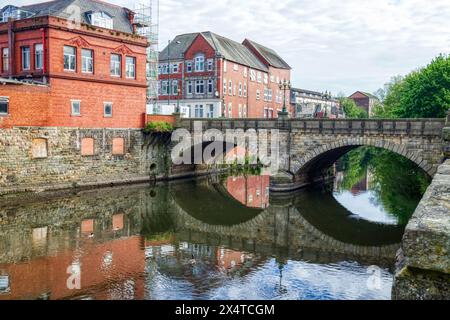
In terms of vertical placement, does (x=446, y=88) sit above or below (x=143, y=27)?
below

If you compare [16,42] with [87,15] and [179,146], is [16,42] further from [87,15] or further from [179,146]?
[179,146]

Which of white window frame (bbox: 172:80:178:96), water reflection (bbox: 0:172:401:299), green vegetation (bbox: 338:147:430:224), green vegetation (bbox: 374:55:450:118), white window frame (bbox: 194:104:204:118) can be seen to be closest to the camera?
water reflection (bbox: 0:172:401:299)

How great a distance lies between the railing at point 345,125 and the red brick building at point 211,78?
1470cm

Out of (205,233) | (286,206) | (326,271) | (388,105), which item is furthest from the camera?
(388,105)

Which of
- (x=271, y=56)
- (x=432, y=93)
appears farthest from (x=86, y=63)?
(x=271, y=56)

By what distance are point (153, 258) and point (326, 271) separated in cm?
666

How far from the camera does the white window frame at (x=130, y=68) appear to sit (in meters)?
37.3

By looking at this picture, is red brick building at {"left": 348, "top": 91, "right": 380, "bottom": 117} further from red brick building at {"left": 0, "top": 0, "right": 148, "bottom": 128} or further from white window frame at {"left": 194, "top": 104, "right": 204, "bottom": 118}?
red brick building at {"left": 0, "top": 0, "right": 148, "bottom": 128}

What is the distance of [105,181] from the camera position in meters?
35.2

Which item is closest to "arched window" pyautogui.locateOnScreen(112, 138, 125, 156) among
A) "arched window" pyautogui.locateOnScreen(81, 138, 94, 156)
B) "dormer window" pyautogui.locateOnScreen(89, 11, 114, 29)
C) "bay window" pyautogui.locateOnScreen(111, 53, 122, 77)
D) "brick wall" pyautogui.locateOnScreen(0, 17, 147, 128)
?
"brick wall" pyautogui.locateOnScreen(0, 17, 147, 128)

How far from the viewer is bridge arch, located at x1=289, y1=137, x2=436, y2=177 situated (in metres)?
29.5

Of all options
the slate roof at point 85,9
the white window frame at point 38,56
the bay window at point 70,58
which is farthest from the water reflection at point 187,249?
the slate roof at point 85,9

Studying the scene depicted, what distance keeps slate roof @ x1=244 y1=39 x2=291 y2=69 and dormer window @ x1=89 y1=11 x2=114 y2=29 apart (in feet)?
114
